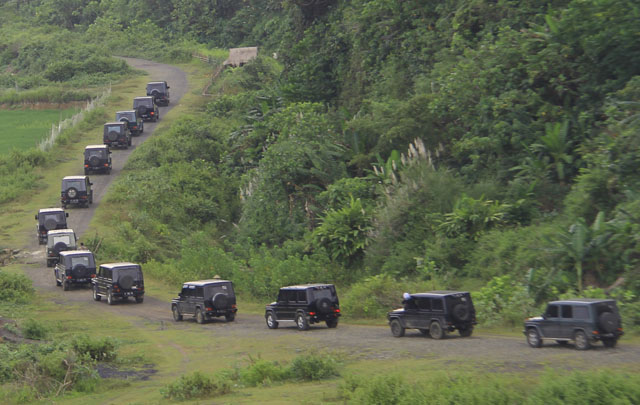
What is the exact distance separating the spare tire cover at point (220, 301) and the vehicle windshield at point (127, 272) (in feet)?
20.7

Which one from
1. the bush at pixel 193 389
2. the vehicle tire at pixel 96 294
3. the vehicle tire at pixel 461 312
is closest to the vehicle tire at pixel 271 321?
the vehicle tire at pixel 461 312

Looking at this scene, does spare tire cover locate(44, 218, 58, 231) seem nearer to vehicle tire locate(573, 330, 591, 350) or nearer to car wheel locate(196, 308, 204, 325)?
car wheel locate(196, 308, 204, 325)

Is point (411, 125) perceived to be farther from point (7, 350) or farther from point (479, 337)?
point (7, 350)

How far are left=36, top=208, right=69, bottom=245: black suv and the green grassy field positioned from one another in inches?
849

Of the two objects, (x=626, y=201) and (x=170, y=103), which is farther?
(x=170, y=103)

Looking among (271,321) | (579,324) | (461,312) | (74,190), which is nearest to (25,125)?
(74,190)

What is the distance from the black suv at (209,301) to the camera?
29359 mm

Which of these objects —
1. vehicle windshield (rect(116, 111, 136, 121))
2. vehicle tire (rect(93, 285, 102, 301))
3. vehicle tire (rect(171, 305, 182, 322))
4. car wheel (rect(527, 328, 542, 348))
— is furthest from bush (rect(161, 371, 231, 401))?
vehicle windshield (rect(116, 111, 136, 121))

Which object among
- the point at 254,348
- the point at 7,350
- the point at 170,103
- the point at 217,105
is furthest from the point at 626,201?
the point at 170,103

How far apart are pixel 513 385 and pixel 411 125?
24933 millimetres

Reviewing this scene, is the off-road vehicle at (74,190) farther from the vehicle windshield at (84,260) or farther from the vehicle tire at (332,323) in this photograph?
the vehicle tire at (332,323)

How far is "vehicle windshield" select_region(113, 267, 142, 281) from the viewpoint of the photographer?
112 feet

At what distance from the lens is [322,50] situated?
56062mm

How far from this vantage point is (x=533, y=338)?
20469 mm
